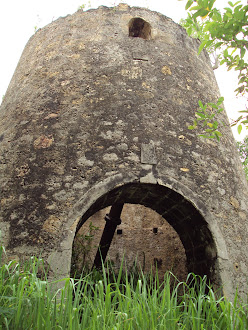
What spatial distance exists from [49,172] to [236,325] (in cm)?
214

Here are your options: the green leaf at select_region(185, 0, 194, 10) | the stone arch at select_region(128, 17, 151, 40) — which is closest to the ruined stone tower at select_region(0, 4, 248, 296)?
the stone arch at select_region(128, 17, 151, 40)

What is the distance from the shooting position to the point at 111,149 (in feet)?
11.5

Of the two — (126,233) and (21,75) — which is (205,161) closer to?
(21,75)

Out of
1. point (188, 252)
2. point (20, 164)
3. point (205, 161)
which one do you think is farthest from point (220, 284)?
point (20, 164)

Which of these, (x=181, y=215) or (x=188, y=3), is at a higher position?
(x=188, y=3)

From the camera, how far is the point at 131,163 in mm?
3469

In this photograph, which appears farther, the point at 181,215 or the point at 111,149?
the point at 181,215

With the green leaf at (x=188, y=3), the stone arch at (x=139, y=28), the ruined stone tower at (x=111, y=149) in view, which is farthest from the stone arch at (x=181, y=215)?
the stone arch at (x=139, y=28)

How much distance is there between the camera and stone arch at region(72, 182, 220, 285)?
339cm

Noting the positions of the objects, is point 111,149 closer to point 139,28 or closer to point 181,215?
point 181,215

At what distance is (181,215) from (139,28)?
2.89m

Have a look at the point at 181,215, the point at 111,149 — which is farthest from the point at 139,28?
the point at 181,215

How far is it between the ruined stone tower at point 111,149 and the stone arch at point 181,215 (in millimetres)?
17

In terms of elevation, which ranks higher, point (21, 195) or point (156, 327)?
point (21, 195)
